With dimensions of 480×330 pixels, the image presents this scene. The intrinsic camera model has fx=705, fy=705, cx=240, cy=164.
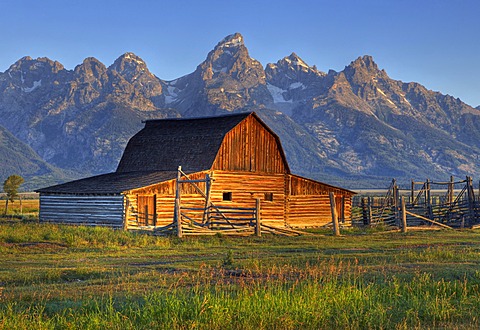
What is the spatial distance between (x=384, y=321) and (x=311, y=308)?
1292mm

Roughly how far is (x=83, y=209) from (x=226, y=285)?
92.7 ft

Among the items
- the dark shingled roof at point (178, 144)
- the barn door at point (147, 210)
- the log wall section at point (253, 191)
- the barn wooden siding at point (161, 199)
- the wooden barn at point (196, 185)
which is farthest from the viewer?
the dark shingled roof at point (178, 144)

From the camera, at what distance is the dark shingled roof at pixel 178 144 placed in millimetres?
45625

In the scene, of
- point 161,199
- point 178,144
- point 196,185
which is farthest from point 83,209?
point 178,144

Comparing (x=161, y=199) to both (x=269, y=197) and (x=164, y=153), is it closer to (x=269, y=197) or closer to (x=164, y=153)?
(x=164, y=153)

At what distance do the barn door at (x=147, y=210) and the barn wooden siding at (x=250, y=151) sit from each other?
499 cm

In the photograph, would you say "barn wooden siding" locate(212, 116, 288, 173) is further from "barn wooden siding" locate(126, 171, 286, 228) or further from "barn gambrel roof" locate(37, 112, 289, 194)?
"barn wooden siding" locate(126, 171, 286, 228)

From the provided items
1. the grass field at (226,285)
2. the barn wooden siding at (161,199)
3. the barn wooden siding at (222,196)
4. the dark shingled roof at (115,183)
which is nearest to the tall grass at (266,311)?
the grass field at (226,285)

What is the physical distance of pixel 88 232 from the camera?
3111cm

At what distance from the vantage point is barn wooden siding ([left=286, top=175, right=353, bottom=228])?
1912 inches

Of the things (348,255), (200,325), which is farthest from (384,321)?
(348,255)

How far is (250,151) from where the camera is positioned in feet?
155

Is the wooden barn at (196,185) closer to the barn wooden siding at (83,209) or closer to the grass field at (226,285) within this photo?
the barn wooden siding at (83,209)

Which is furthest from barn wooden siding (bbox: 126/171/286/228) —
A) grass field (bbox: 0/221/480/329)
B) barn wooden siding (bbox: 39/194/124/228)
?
grass field (bbox: 0/221/480/329)
